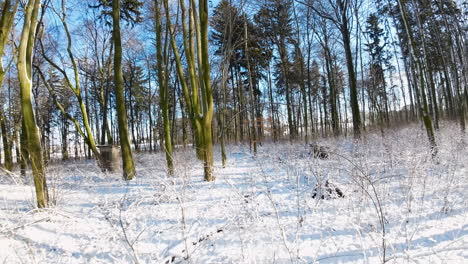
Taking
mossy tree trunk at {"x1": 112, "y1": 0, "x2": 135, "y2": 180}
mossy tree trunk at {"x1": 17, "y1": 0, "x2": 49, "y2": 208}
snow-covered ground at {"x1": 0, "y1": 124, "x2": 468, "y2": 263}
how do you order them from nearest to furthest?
snow-covered ground at {"x1": 0, "y1": 124, "x2": 468, "y2": 263}
mossy tree trunk at {"x1": 17, "y1": 0, "x2": 49, "y2": 208}
mossy tree trunk at {"x1": 112, "y1": 0, "x2": 135, "y2": 180}

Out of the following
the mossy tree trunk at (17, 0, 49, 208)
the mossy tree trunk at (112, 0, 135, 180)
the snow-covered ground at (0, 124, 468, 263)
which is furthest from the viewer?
the mossy tree trunk at (112, 0, 135, 180)

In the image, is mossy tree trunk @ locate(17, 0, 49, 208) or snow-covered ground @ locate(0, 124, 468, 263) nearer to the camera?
snow-covered ground @ locate(0, 124, 468, 263)

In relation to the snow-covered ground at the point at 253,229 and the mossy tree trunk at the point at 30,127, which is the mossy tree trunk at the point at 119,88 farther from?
the mossy tree trunk at the point at 30,127

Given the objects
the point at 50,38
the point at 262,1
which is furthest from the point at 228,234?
the point at 262,1

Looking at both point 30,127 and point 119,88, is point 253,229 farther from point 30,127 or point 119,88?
point 119,88

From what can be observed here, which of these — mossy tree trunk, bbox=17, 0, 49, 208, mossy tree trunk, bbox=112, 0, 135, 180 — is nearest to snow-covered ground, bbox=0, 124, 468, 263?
mossy tree trunk, bbox=17, 0, 49, 208

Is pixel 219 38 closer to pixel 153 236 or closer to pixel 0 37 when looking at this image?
pixel 0 37

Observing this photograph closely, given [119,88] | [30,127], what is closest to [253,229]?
[30,127]

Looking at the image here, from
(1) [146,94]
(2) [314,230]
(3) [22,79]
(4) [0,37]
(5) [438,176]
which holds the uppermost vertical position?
(1) [146,94]

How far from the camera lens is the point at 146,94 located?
2253cm

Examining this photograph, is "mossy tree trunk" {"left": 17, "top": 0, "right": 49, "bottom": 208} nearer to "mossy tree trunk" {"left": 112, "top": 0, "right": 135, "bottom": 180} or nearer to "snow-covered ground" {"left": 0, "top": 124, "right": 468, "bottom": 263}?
"snow-covered ground" {"left": 0, "top": 124, "right": 468, "bottom": 263}

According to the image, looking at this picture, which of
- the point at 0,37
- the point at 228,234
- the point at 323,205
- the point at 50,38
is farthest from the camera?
the point at 50,38

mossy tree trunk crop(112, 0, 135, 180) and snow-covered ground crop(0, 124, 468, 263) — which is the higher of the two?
mossy tree trunk crop(112, 0, 135, 180)

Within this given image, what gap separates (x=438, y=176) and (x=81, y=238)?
676cm
